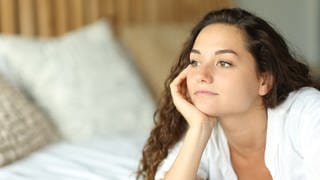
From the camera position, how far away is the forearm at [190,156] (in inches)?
48.3

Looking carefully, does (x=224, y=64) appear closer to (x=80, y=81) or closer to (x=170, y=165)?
(x=170, y=165)

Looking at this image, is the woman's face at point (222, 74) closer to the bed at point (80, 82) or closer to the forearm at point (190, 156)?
the forearm at point (190, 156)

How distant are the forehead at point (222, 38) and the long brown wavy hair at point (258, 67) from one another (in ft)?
0.05

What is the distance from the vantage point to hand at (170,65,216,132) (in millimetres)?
1250

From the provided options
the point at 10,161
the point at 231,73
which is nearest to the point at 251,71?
the point at 231,73

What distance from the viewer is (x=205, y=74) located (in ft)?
3.93

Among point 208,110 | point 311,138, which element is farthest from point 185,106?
point 311,138

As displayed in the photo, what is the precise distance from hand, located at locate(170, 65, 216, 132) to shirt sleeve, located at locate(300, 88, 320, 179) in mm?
209

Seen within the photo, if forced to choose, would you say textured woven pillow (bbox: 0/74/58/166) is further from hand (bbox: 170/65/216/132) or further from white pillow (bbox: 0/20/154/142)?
hand (bbox: 170/65/216/132)

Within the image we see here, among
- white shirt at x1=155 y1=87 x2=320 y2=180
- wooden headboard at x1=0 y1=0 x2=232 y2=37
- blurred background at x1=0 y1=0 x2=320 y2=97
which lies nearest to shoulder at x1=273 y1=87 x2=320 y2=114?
white shirt at x1=155 y1=87 x2=320 y2=180

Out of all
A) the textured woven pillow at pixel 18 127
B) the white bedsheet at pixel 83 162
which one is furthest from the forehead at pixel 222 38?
the textured woven pillow at pixel 18 127

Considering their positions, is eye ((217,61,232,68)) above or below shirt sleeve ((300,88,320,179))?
above

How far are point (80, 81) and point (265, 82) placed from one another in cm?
89

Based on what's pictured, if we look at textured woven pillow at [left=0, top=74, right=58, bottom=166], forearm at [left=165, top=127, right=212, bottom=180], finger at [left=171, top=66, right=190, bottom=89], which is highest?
finger at [left=171, top=66, right=190, bottom=89]
